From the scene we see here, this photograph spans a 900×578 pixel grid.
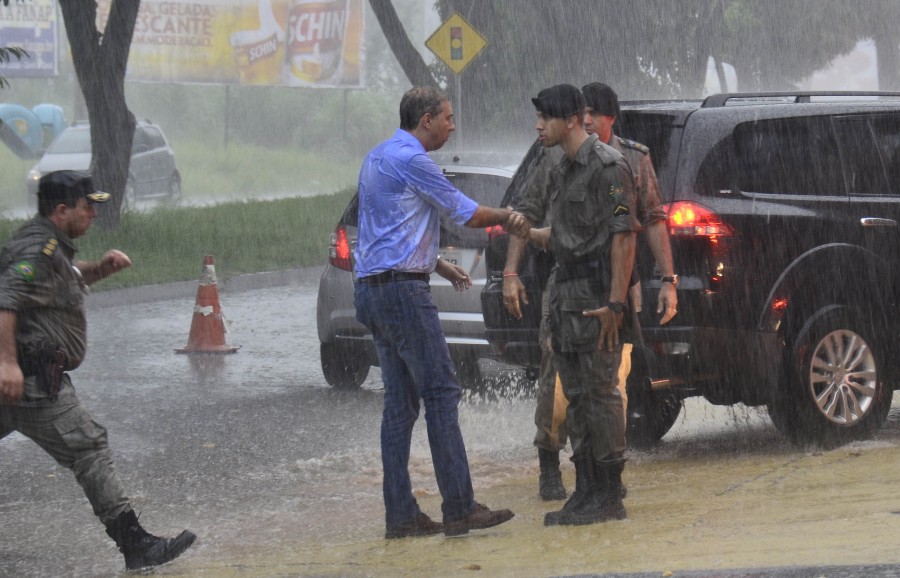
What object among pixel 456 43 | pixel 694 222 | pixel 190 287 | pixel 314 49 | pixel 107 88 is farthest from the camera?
pixel 314 49

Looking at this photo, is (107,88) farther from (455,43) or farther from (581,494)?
(581,494)

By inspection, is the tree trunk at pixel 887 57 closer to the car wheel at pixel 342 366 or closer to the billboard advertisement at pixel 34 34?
the billboard advertisement at pixel 34 34

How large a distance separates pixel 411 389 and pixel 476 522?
0.62 m

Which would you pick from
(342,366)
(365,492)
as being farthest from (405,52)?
(365,492)

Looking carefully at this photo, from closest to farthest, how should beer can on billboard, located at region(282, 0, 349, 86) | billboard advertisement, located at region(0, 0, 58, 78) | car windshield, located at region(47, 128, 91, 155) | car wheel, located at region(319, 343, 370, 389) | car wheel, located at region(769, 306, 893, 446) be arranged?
car wheel, located at region(769, 306, 893, 446)
car wheel, located at region(319, 343, 370, 389)
car windshield, located at region(47, 128, 91, 155)
billboard advertisement, located at region(0, 0, 58, 78)
beer can on billboard, located at region(282, 0, 349, 86)

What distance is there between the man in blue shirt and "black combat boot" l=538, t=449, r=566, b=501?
776 millimetres

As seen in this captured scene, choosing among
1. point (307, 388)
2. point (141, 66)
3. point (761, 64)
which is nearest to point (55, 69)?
point (141, 66)

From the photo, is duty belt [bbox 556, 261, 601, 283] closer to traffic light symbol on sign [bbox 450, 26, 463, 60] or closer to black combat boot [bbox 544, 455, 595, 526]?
black combat boot [bbox 544, 455, 595, 526]

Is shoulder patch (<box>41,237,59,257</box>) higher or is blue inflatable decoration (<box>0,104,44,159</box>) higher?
blue inflatable decoration (<box>0,104,44,159</box>)

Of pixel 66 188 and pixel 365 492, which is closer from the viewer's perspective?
pixel 66 188

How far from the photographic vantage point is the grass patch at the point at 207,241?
18.6 m

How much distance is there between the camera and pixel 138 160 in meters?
31.2

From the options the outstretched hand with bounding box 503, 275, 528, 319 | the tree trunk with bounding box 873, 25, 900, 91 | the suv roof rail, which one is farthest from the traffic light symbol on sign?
the tree trunk with bounding box 873, 25, 900, 91

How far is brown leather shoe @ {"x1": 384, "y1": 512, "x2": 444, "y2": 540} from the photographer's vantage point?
6.36 metres
